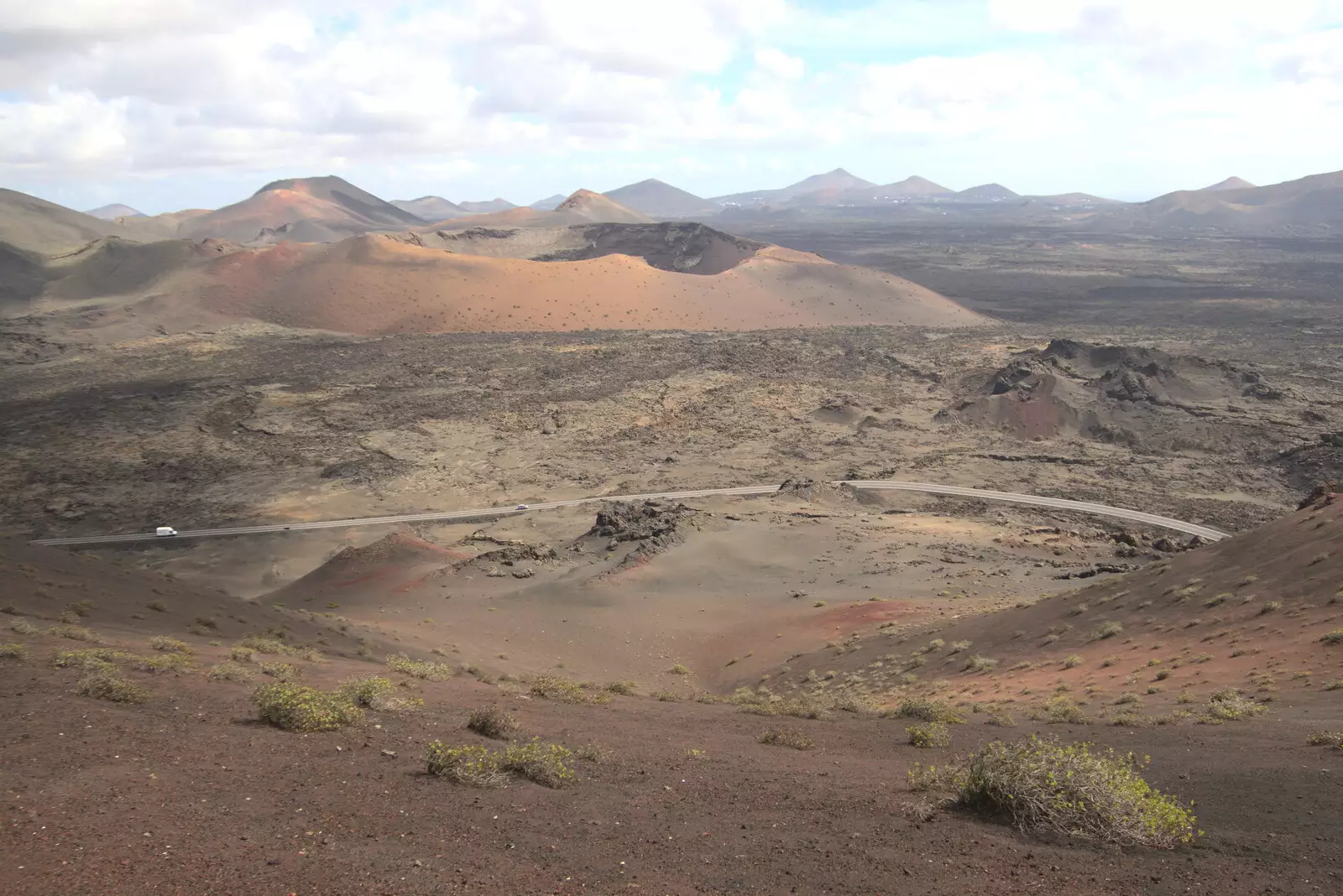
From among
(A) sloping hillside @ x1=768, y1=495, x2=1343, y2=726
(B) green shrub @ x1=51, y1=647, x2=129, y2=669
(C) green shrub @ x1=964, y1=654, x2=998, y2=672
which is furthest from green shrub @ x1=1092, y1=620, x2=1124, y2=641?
(B) green shrub @ x1=51, y1=647, x2=129, y2=669

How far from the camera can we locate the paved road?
3866 centimetres

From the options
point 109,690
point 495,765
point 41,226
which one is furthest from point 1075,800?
point 41,226

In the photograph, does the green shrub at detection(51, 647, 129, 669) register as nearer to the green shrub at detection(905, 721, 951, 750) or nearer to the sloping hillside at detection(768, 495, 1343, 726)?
the green shrub at detection(905, 721, 951, 750)

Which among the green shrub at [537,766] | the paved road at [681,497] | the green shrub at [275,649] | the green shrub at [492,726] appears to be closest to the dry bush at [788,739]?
the green shrub at [492,726]

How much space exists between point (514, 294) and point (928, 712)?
91.2 metres

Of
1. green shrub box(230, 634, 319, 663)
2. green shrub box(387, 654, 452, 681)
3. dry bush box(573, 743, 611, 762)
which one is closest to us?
dry bush box(573, 743, 611, 762)

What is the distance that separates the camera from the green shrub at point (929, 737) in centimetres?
1337

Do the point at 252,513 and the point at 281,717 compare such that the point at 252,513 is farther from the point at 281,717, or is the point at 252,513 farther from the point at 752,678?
the point at 281,717

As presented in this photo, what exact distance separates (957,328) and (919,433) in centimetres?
4549

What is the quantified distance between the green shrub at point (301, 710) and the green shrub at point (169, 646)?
13.8 feet

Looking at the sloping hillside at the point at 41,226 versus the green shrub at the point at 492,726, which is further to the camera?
the sloping hillside at the point at 41,226

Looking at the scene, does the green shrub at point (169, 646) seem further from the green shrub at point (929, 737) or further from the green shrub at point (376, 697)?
the green shrub at point (929, 737)

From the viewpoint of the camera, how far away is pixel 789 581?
3284 centimetres

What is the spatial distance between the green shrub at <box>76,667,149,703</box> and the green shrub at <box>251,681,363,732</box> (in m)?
1.36
